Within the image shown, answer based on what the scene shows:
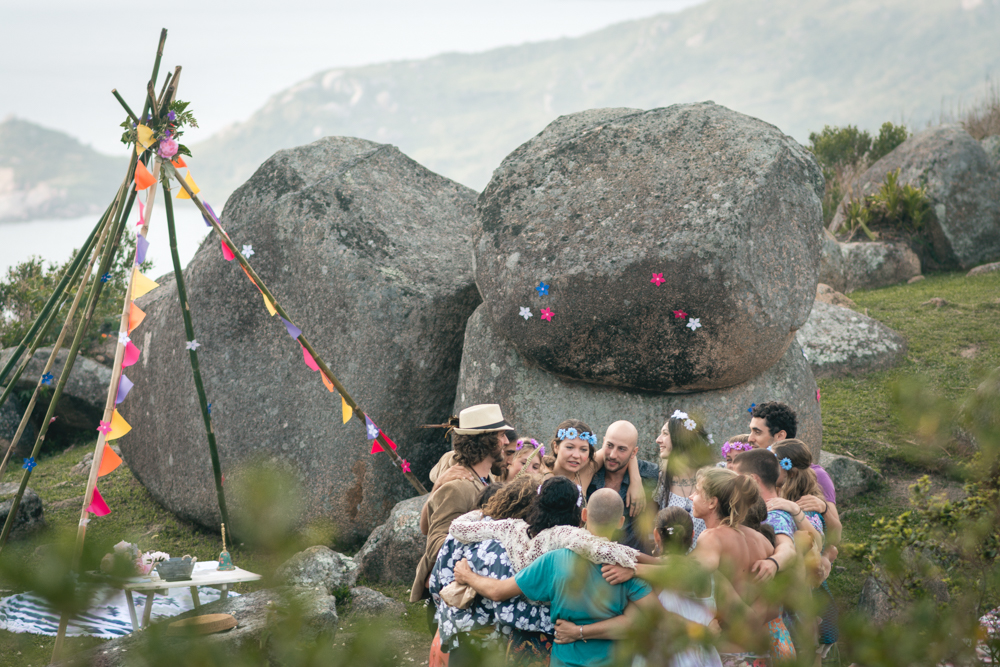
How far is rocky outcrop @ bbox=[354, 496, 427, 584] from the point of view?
20.4ft

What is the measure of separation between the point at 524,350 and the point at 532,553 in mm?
3355

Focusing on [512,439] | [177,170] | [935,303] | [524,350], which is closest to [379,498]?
[524,350]

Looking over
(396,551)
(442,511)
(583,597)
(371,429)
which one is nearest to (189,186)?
(371,429)

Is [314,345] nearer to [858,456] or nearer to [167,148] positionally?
[167,148]

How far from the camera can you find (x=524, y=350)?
6.53m

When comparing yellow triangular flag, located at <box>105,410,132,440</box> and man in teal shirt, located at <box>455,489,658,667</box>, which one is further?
yellow triangular flag, located at <box>105,410,132,440</box>

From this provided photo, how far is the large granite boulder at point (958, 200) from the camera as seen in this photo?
1273 centimetres

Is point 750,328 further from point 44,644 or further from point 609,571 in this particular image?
point 44,644

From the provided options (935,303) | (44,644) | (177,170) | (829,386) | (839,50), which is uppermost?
(839,50)

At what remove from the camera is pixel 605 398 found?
646cm

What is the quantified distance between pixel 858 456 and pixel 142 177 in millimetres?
6711

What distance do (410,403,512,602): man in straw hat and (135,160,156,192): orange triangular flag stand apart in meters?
2.89

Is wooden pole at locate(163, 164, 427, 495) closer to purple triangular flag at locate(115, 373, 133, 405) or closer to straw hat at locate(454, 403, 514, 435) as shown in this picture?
purple triangular flag at locate(115, 373, 133, 405)

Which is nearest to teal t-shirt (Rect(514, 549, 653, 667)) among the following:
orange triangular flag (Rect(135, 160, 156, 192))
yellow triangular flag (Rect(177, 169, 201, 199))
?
orange triangular flag (Rect(135, 160, 156, 192))
